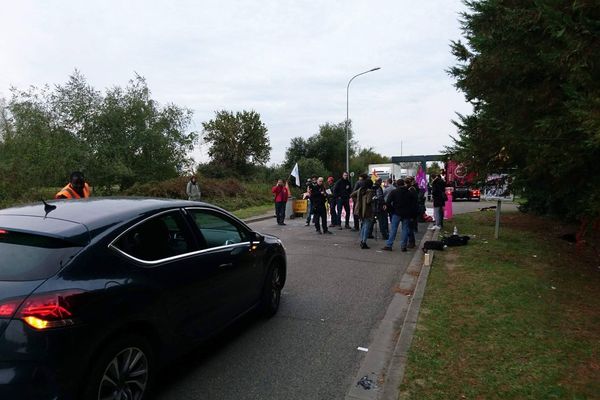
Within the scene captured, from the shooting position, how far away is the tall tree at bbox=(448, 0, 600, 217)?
4.95 m

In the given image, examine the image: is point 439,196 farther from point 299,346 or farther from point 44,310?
point 44,310

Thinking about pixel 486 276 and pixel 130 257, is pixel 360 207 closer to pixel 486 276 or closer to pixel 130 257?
pixel 486 276

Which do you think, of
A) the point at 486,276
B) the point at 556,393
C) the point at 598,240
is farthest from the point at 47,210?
the point at 598,240

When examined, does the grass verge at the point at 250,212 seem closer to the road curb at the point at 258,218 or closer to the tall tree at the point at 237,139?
the road curb at the point at 258,218

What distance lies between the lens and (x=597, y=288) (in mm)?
6660

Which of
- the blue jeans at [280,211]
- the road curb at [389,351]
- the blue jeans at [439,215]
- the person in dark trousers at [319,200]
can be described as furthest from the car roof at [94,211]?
the blue jeans at [280,211]

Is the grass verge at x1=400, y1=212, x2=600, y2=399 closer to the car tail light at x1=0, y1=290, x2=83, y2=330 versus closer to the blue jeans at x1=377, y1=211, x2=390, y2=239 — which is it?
the car tail light at x1=0, y1=290, x2=83, y2=330

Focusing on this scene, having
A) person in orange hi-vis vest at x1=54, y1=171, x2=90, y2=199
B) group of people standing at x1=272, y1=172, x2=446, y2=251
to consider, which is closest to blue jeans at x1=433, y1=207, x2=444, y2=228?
group of people standing at x1=272, y1=172, x2=446, y2=251

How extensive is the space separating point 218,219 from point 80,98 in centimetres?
2003

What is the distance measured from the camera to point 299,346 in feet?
14.8

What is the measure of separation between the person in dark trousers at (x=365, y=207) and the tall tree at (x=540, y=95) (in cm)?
242

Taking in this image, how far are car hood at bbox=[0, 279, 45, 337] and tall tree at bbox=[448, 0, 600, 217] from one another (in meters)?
5.03

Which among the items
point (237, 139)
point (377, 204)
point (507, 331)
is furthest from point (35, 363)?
point (237, 139)

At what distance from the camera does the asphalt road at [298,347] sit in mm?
3605
